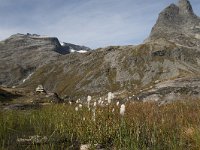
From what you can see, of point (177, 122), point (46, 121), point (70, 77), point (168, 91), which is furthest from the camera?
point (70, 77)

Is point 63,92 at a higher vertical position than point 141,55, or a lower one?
lower

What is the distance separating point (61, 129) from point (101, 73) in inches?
6324

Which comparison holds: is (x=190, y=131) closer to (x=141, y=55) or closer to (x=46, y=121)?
(x=46, y=121)

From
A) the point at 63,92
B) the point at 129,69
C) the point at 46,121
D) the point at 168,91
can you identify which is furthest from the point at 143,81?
the point at 46,121

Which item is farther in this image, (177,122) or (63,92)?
(63,92)

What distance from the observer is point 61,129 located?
13.4m

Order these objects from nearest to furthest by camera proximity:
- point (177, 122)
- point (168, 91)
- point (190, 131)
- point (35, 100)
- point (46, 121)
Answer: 1. point (190, 131)
2. point (177, 122)
3. point (46, 121)
4. point (35, 100)
5. point (168, 91)

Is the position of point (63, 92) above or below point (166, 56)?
below

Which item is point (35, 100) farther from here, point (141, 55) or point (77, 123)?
point (141, 55)

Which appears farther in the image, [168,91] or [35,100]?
[168,91]

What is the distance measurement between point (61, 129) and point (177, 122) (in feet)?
12.6

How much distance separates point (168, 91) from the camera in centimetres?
3828

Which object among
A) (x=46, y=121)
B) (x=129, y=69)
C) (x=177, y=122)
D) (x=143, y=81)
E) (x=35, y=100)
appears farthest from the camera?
A: (x=129, y=69)

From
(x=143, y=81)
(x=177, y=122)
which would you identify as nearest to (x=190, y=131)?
(x=177, y=122)
